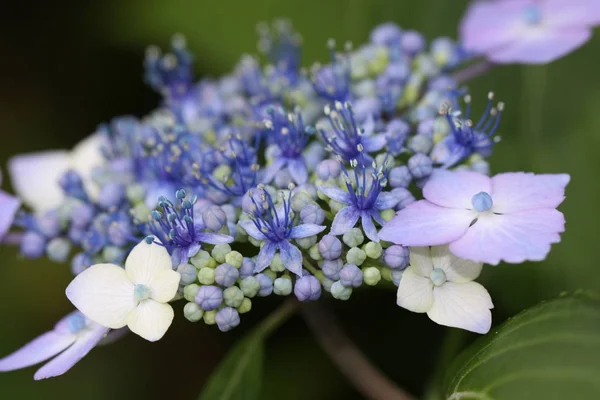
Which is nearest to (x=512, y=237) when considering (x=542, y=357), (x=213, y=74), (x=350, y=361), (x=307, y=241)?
(x=542, y=357)

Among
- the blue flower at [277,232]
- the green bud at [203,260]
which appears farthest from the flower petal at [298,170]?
the green bud at [203,260]

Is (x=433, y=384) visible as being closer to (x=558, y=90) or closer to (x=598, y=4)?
(x=558, y=90)

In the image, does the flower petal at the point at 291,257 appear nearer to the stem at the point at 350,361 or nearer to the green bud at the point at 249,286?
Answer: the green bud at the point at 249,286

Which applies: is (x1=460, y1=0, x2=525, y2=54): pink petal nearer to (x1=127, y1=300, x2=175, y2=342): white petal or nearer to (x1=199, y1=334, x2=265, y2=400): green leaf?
(x1=199, y1=334, x2=265, y2=400): green leaf

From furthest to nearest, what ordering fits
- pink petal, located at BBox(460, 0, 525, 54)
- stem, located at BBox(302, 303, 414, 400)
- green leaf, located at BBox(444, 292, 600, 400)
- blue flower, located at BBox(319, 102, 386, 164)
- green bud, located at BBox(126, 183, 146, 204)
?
pink petal, located at BBox(460, 0, 525, 54) < stem, located at BBox(302, 303, 414, 400) < green bud, located at BBox(126, 183, 146, 204) < blue flower, located at BBox(319, 102, 386, 164) < green leaf, located at BBox(444, 292, 600, 400)

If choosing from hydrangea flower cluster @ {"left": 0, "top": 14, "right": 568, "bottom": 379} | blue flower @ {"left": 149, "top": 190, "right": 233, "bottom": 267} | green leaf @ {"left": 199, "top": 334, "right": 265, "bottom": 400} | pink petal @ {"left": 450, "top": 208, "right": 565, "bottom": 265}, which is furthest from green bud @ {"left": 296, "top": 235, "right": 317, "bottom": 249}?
green leaf @ {"left": 199, "top": 334, "right": 265, "bottom": 400}

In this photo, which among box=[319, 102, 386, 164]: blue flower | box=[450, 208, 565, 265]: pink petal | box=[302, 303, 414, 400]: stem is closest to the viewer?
box=[450, 208, 565, 265]: pink petal

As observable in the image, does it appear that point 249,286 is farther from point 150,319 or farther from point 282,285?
point 150,319
